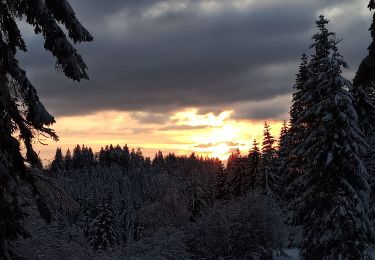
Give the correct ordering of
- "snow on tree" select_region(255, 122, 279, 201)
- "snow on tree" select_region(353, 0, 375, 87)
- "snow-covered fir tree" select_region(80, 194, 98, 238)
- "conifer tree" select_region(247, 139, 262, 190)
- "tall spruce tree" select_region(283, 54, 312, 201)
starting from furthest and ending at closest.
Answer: "snow-covered fir tree" select_region(80, 194, 98, 238) < "conifer tree" select_region(247, 139, 262, 190) < "snow on tree" select_region(255, 122, 279, 201) < "tall spruce tree" select_region(283, 54, 312, 201) < "snow on tree" select_region(353, 0, 375, 87)

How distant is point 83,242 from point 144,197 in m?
155

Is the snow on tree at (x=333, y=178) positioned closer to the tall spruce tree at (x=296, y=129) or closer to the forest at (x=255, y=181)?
the forest at (x=255, y=181)

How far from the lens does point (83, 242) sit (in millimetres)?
33531

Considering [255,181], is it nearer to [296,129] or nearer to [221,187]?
[221,187]

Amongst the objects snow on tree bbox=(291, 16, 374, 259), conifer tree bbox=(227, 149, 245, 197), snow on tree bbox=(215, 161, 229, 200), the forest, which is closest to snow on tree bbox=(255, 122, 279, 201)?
the forest

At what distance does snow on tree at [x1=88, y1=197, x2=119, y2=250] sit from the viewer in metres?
90.2

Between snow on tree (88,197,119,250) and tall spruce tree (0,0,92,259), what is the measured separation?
83717 millimetres

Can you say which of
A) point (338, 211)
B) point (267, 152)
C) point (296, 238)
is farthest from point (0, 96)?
point (267, 152)

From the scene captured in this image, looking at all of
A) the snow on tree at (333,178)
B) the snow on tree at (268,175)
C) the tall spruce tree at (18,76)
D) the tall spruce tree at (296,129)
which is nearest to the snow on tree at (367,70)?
the tall spruce tree at (18,76)

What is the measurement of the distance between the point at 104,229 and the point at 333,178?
7070 centimetres

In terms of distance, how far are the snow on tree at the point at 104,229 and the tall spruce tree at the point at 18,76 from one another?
3296 inches

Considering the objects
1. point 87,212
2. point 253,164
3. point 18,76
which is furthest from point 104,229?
point 18,76

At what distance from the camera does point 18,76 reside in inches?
291

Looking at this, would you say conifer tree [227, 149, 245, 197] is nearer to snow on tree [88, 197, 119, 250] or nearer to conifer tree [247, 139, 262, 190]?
conifer tree [247, 139, 262, 190]
